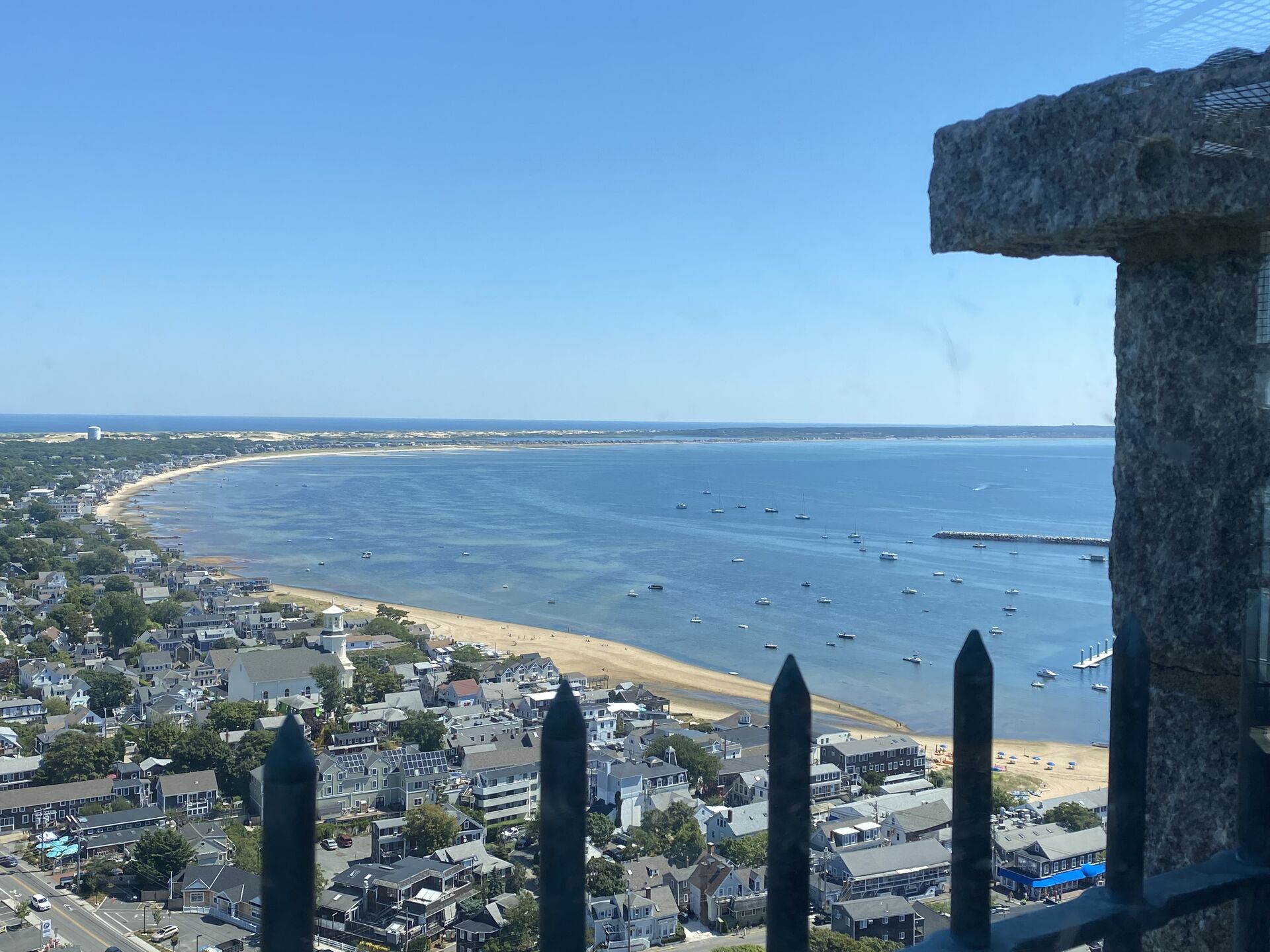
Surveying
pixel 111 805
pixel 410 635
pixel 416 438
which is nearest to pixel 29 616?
pixel 410 635

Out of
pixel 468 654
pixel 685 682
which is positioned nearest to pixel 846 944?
pixel 685 682

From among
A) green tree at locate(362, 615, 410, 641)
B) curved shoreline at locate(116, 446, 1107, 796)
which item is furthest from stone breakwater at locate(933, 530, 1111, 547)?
green tree at locate(362, 615, 410, 641)

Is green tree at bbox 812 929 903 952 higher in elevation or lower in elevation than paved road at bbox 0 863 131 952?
higher

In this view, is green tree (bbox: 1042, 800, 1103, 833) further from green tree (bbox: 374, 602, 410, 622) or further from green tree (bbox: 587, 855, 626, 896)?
green tree (bbox: 374, 602, 410, 622)

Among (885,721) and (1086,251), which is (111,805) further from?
(1086,251)

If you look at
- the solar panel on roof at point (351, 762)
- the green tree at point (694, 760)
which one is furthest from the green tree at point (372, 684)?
the green tree at point (694, 760)
